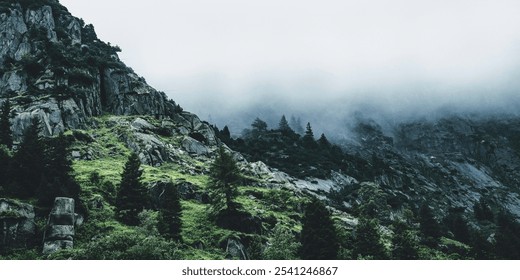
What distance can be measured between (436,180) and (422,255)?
425 feet

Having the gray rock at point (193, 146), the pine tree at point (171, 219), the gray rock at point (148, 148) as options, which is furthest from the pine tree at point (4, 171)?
the gray rock at point (193, 146)

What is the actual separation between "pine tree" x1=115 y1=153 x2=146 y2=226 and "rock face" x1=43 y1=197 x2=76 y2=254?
6.57 m

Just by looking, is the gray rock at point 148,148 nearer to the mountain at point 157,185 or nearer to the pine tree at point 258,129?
the mountain at point 157,185

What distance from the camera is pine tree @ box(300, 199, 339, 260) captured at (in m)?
45.8

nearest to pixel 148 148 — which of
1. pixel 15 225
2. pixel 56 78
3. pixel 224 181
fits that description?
pixel 224 181

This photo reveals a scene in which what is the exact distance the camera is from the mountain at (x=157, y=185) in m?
44.1

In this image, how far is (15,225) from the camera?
130 ft

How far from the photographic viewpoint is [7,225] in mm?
38875

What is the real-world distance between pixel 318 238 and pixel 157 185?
25744mm

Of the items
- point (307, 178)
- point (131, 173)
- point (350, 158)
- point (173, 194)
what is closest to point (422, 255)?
point (173, 194)

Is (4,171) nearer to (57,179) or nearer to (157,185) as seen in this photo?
(57,179)

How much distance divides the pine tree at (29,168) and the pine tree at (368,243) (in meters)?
35.8

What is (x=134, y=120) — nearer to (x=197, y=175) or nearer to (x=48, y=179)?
(x=197, y=175)

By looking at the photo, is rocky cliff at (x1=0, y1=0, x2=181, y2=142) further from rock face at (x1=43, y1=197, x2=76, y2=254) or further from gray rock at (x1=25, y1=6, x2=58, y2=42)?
rock face at (x1=43, y1=197, x2=76, y2=254)
